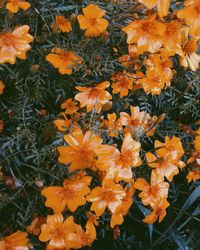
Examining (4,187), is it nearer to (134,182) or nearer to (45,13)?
(134,182)

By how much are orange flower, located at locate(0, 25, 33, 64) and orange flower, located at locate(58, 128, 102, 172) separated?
0.28 m

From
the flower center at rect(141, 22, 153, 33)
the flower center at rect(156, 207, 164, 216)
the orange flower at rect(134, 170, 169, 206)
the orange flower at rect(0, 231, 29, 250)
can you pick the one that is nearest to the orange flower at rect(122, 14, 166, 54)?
the flower center at rect(141, 22, 153, 33)

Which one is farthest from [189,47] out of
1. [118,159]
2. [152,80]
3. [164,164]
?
[118,159]

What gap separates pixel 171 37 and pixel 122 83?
254mm

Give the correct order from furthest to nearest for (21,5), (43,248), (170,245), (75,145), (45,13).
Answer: (170,245) → (45,13) → (43,248) → (21,5) → (75,145)

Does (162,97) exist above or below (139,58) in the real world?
below

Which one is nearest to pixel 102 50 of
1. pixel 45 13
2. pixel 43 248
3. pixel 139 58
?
pixel 139 58

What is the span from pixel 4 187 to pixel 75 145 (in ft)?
1.02

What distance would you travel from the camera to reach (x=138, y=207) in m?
1.53

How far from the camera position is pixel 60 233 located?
1231 mm

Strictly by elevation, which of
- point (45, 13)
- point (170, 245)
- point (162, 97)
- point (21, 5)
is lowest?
point (170, 245)

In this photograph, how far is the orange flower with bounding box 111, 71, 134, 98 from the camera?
1477 mm

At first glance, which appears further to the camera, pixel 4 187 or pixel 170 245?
pixel 170 245

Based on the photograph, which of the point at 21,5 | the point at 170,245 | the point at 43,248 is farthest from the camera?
the point at 170,245
